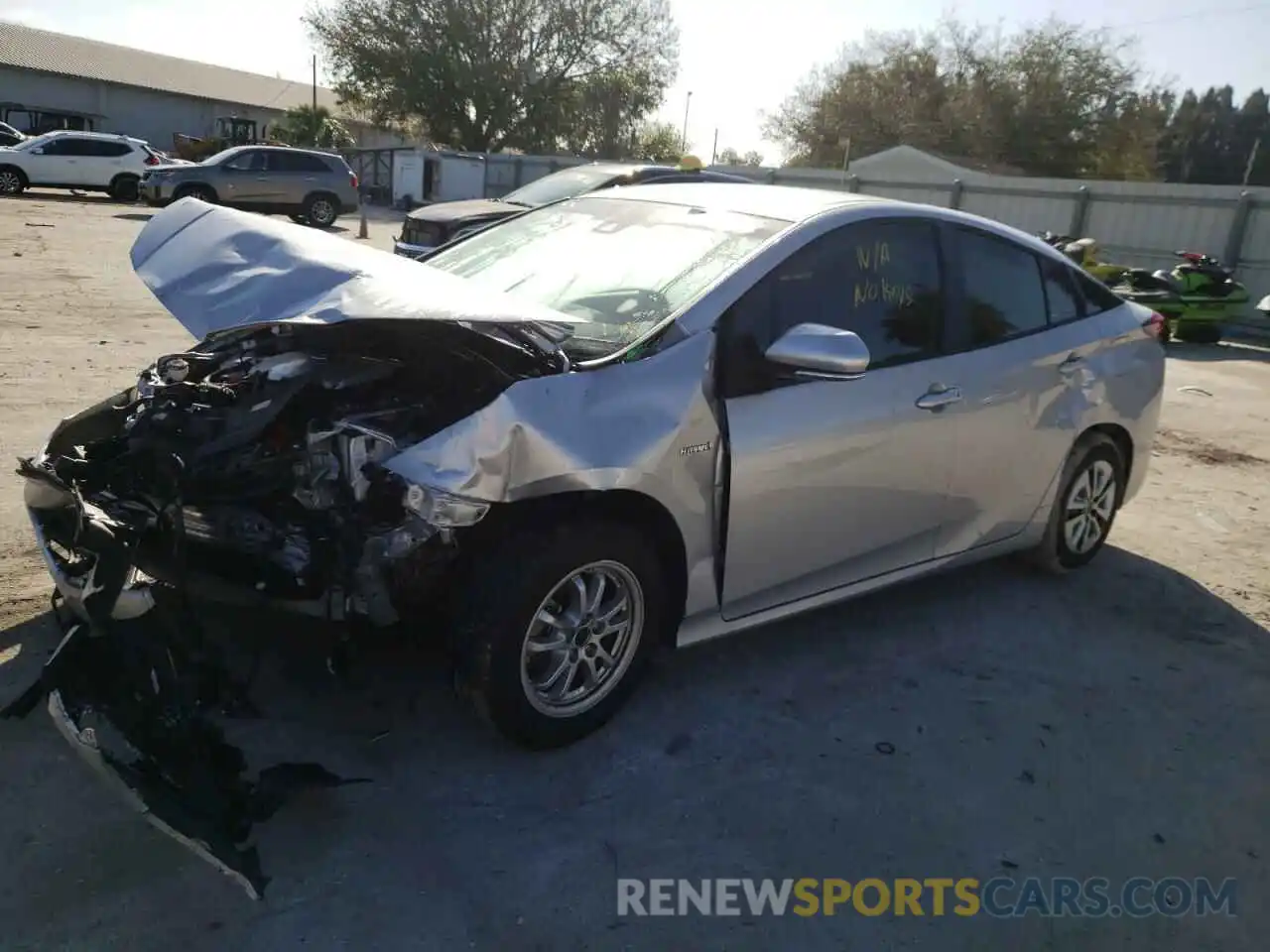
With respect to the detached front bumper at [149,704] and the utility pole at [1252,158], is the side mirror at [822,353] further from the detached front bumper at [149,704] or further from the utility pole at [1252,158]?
the utility pole at [1252,158]

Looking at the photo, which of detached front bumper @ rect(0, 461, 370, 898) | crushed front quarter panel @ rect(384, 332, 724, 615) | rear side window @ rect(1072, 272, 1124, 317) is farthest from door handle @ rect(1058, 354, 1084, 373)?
detached front bumper @ rect(0, 461, 370, 898)

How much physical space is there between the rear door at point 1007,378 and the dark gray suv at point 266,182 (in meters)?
21.6

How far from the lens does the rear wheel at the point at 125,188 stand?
2583cm

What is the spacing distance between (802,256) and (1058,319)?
170 centimetres

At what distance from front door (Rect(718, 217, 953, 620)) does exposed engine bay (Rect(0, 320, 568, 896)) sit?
0.76m

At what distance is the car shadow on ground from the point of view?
2.59 meters

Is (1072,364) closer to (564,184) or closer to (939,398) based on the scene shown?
(939,398)

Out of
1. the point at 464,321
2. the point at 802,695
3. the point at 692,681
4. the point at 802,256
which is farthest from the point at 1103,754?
the point at 464,321

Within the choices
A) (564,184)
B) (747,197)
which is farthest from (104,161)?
(747,197)

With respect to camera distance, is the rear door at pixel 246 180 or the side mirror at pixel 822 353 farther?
the rear door at pixel 246 180

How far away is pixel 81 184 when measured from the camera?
2559 cm

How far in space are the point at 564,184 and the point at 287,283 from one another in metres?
10.1

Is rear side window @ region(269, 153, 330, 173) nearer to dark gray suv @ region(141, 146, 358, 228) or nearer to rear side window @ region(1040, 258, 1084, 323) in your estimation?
dark gray suv @ region(141, 146, 358, 228)

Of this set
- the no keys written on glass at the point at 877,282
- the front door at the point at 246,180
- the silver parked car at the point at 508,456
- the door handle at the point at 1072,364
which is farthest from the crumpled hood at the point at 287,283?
the front door at the point at 246,180
